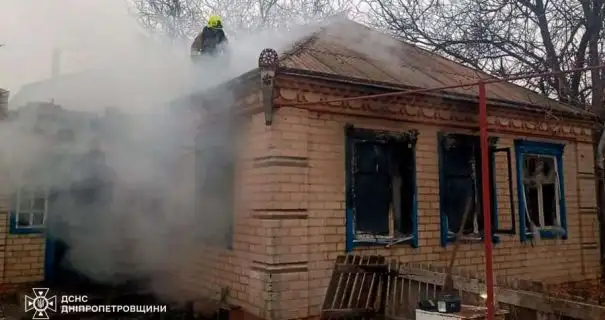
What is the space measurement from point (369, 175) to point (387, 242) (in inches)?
42.1

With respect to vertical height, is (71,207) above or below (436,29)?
below

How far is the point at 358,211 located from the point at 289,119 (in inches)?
72.3

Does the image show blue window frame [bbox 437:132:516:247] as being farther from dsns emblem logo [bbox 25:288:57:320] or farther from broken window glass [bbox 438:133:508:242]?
dsns emblem logo [bbox 25:288:57:320]

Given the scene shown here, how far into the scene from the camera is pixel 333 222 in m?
7.71

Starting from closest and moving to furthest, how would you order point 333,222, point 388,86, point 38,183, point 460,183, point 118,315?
1. point 333,222
2. point 388,86
3. point 118,315
4. point 460,183
5. point 38,183

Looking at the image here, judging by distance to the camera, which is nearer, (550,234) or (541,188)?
(550,234)

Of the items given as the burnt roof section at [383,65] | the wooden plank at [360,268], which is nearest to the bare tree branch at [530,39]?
the burnt roof section at [383,65]

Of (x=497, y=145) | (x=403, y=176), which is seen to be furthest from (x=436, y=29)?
(x=403, y=176)

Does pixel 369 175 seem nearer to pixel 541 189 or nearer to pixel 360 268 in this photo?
pixel 360 268

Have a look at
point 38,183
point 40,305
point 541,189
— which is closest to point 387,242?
point 541,189

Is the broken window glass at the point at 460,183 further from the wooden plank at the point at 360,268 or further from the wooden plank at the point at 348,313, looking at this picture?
the wooden plank at the point at 348,313

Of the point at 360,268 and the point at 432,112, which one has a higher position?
the point at 432,112

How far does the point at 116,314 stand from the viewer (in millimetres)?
8547

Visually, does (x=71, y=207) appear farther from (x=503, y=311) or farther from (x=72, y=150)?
(x=503, y=311)
